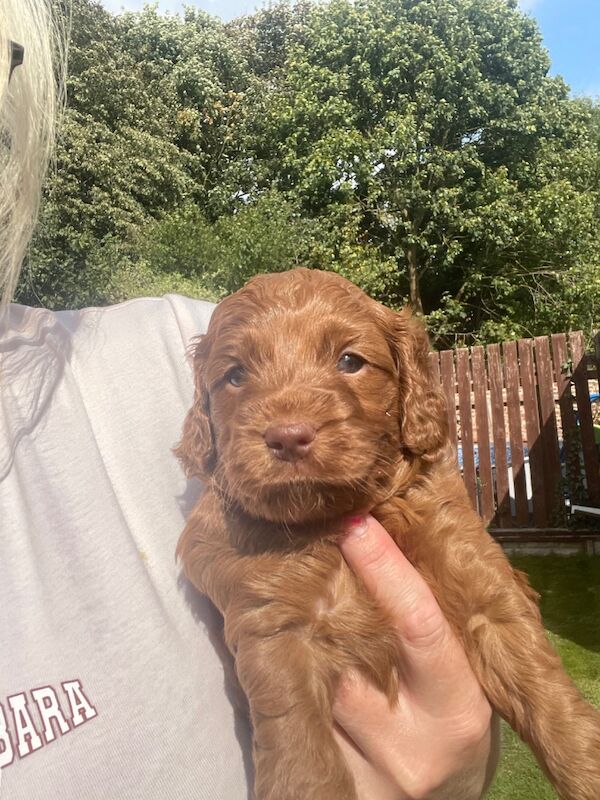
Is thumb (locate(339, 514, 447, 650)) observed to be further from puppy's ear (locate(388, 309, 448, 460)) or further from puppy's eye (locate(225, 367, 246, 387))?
puppy's eye (locate(225, 367, 246, 387))

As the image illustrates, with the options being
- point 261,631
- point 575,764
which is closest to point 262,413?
point 261,631

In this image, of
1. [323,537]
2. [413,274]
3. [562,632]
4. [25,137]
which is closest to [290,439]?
[323,537]

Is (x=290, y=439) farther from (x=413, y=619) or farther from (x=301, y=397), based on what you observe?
(x=413, y=619)

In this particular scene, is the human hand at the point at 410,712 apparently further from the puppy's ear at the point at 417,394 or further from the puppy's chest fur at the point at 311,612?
the puppy's ear at the point at 417,394

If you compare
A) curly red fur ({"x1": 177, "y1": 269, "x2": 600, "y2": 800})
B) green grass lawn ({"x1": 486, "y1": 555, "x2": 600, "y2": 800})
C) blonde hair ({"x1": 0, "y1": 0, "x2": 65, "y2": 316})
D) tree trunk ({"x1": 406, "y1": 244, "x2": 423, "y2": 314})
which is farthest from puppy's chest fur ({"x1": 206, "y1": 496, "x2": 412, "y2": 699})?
tree trunk ({"x1": 406, "y1": 244, "x2": 423, "y2": 314})

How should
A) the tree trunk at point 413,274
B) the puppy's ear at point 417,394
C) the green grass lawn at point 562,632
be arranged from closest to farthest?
1. the puppy's ear at point 417,394
2. the green grass lawn at point 562,632
3. the tree trunk at point 413,274

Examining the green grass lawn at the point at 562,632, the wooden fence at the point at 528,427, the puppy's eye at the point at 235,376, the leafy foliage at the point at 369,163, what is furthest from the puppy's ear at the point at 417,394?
the leafy foliage at the point at 369,163
